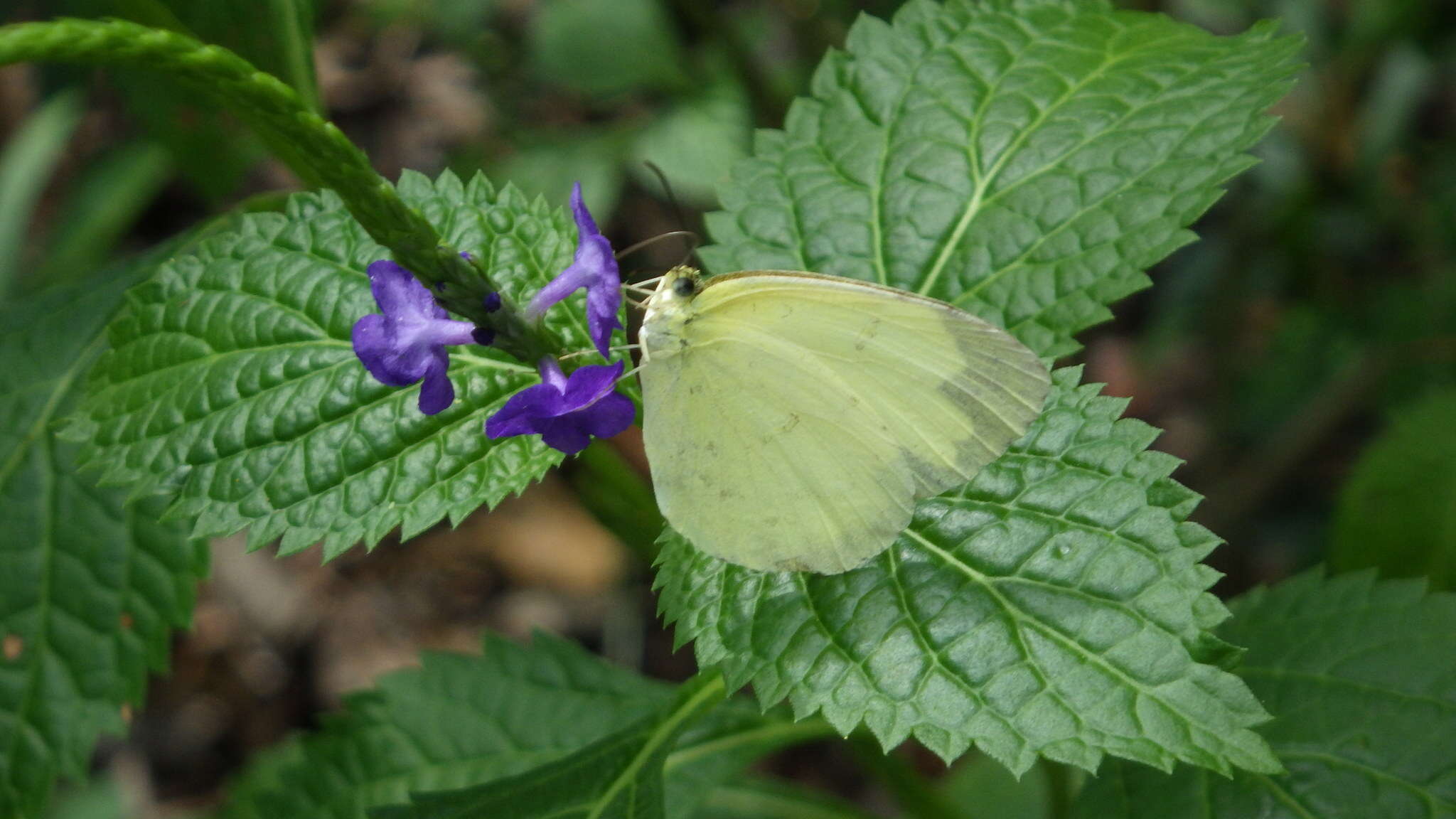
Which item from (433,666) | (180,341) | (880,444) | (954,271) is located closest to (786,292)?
(880,444)

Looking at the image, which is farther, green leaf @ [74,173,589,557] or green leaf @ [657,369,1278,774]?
green leaf @ [74,173,589,557]

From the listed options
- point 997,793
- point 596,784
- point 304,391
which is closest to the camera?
point 304,391

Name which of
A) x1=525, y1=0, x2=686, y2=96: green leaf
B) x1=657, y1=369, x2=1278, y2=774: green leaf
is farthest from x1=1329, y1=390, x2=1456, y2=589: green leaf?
x1=525, y1=0, x2=686, y2=96: green leaf

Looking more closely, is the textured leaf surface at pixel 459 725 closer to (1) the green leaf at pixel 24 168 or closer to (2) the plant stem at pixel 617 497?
(2) the plant stem at pixel 617 497

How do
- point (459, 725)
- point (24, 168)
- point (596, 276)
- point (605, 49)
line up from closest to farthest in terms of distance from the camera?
point (596, 276)
point (459, 725)
point (24, 168)
point (605, 49)

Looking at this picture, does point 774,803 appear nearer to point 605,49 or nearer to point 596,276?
point 596,276

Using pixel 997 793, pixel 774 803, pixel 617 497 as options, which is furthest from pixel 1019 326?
pixel 997 793

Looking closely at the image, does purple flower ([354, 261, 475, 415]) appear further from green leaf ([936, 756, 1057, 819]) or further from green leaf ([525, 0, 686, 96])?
green leaf ([525, 0, 686, 96])
